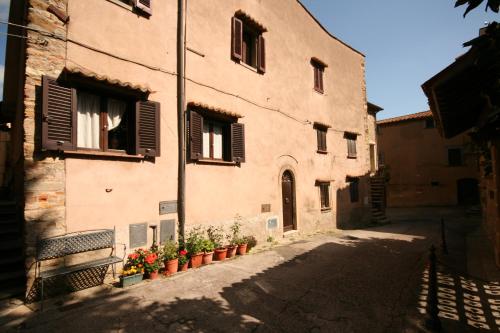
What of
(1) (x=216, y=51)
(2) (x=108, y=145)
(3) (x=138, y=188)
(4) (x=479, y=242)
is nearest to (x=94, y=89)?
(2) (x=108, y=145)

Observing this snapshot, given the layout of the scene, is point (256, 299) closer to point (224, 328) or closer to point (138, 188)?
point (224, 328)

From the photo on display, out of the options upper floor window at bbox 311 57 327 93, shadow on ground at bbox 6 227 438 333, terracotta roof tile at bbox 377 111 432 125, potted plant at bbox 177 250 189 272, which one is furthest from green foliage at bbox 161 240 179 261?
terracotta roof tile at bbox 377 111 432 125

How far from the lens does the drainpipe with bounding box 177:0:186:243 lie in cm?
729

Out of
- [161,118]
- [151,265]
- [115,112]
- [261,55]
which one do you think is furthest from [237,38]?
[151,265]

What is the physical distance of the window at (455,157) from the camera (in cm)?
2388

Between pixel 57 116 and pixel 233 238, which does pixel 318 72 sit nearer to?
pixel 233 238

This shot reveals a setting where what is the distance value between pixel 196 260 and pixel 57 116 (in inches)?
175

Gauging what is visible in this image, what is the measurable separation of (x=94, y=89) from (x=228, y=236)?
531 centimetres

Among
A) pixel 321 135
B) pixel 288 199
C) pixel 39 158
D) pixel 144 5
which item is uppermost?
pixel 144 5

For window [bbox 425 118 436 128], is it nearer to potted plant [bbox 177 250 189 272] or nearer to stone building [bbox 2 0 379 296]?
stone building [bbox 2 0 379 296]

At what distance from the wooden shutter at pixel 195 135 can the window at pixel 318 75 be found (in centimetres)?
775

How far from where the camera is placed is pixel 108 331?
402cm

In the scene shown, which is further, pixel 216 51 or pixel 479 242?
pixel 479 242

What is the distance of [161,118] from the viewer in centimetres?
710
